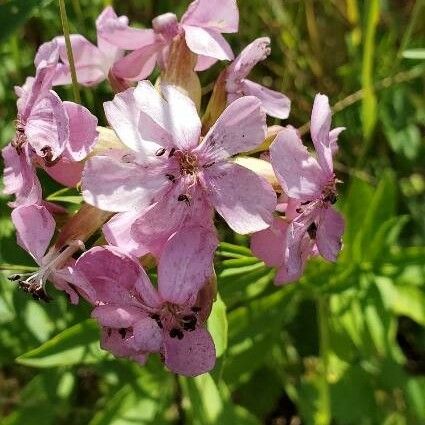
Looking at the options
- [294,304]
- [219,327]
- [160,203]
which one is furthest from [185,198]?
[294,304]

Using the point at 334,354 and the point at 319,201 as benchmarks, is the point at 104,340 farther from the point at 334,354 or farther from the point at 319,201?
the point at 334,354

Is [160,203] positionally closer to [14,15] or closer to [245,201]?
[245,201]

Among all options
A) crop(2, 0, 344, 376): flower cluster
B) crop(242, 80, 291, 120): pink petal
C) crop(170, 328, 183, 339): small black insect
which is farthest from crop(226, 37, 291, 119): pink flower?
crop(170, 328, 183, 339): small black insect

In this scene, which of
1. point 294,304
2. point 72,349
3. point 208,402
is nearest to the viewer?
point 72,349

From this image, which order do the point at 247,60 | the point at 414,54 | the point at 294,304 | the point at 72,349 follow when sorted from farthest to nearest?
the point at 294,304 < the point at 414,54 < the point at 72,349 < the point at 247,60

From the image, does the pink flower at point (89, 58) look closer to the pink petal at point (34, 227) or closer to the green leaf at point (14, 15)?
the green leaf at point (14, 15)

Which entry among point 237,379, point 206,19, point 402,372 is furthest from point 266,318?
point 206,19

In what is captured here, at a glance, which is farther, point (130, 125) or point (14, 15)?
point (14, 15)
